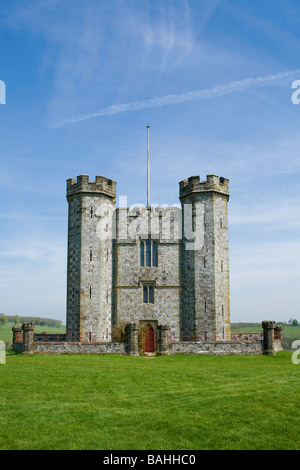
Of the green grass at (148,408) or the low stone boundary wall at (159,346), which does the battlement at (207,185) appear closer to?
the low stone boundary wall at (159,346)

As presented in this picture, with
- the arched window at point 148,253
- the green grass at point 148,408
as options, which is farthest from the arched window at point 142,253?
the green grass at point 148,408

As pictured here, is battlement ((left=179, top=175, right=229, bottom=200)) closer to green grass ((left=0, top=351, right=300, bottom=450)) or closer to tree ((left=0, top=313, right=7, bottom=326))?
green grass ((left=0, top=351, right=300, bottom=450))

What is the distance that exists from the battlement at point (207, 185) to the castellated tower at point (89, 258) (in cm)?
605

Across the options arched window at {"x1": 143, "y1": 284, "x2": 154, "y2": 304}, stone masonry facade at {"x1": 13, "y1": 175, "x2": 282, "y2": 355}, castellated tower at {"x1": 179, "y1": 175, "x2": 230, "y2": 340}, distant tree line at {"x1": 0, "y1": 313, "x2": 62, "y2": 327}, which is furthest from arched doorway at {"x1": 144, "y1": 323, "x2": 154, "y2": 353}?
distant tree line at {"x1": 0, "y1": 313, "x2": 62, "y2": 327}

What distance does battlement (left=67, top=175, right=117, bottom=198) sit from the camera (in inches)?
1307

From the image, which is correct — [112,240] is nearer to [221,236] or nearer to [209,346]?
[221,236]

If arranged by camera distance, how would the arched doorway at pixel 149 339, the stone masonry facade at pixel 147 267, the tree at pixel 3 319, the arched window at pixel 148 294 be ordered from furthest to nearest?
the tree at pixel 3 319
the arched window at pixel 148 294
the arched doorway at pixel 149 339
the stone masonry facade at pixel 147 267

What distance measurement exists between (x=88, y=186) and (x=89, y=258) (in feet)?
18.3

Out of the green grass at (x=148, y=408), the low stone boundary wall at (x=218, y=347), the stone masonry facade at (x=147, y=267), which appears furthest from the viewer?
the stone masonry facade at (x=147, y=267)

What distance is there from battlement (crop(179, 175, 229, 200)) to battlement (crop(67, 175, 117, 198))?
6119 mm

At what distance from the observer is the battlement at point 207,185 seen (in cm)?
3356

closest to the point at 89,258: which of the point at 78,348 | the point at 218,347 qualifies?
the point at 78,348

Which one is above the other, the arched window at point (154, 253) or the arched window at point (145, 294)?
the arched window at point (154, 253)

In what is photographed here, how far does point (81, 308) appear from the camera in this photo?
3150cm
